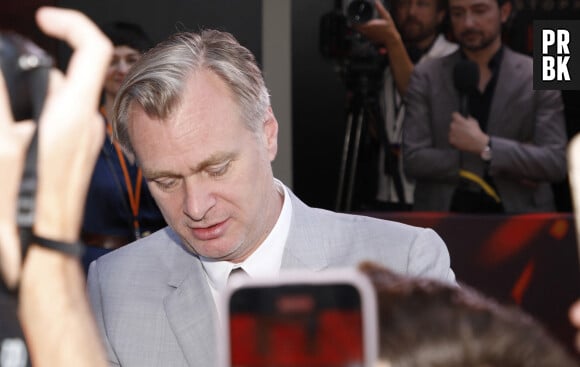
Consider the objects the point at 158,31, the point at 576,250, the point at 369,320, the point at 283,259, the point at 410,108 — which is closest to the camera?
the point at 369,320

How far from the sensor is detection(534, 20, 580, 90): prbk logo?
1725 millimetres

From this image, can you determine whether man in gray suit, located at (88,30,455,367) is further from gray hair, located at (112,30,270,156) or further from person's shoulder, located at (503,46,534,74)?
person's shoulder, located at (503,46,534,74)

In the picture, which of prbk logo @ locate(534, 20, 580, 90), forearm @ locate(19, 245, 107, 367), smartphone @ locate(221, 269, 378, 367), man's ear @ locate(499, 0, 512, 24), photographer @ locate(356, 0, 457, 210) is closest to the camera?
smartphone @ locate(221, 269, 378, 367)

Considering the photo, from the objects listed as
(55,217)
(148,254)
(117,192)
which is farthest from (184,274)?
(117,192)

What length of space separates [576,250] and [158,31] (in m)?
1.31

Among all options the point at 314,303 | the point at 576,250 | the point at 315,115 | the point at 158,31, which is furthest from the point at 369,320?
the point at 315,115

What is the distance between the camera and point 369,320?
629 mm

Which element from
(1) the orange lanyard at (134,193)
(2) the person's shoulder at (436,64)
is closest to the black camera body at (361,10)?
(2) the person's shoulder at (436,64)

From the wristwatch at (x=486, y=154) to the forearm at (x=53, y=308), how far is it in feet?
5.93

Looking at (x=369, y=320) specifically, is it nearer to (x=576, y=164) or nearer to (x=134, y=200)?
(x=576, y=164)

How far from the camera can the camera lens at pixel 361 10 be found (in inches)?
108

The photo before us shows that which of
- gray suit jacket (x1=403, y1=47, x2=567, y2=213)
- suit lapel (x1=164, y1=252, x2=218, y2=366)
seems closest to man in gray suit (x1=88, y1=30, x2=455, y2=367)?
suit lapel (x1=164, y1=252, x2=218, y2=366)

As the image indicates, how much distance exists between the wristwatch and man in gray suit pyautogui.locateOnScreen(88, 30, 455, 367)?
102 centimetres

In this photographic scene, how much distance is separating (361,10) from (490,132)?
0.53 metres
